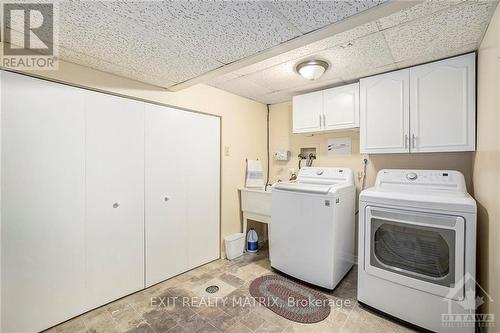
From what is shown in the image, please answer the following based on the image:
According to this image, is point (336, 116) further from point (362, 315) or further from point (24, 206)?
point (24, 206)

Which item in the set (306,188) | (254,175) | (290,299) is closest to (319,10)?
(306,188)

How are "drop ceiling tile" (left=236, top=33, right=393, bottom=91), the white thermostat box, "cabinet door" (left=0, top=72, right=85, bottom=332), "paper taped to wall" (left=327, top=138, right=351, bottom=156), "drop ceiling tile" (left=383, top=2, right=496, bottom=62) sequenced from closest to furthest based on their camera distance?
"drop ceiling tile" (left=383, top=2, right=496, bottom=62)
"cabinet door" (left=0, top=72, right=85, bottom=332)
"drop ceiling tile" (left=236, top=33, right=393, bottom=91)
"paper taped to wall" (left=327, top=138, right=351, bottom=156)
the white thermostat box

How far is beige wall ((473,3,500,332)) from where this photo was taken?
1275 mm

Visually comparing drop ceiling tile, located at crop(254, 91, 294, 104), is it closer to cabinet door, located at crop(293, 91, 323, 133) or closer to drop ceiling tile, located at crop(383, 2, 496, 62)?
cabinet door, located at crop(293, 91, 323, 133)

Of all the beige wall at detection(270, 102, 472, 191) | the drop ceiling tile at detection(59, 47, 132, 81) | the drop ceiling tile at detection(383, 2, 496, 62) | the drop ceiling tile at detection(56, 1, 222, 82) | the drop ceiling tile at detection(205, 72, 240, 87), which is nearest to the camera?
the drop ceiling tile at detection(56, 1, 222, 82)

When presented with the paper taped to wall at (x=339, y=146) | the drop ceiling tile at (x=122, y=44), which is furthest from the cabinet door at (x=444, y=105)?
the drop ceiling tile at (x=122, y=44)

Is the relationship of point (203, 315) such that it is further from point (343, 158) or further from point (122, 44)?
point (343, 158)

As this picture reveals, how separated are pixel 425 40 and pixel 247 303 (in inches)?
102

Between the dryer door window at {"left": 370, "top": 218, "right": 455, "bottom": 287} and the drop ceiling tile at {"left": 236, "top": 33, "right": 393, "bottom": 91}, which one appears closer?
the dryer door window at {"left": 370, "top": 218, "right": 455, "bottom": 287}

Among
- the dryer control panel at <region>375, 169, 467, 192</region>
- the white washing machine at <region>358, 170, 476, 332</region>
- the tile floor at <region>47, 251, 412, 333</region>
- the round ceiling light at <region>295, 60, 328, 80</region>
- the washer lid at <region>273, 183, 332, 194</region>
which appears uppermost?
the round ceiling light at <region>295, 60, 328, 80</region>

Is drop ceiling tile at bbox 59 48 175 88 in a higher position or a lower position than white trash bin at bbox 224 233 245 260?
higher

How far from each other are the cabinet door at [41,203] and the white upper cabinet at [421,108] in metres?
2.70

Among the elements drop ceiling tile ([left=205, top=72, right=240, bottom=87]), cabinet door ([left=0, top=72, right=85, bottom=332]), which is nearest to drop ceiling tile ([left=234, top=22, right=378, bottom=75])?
drop ceiling tile ([left=205, top=72, right=240, bottom=87])

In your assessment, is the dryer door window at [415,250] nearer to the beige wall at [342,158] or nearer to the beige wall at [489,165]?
the beige wall at [489,165]
